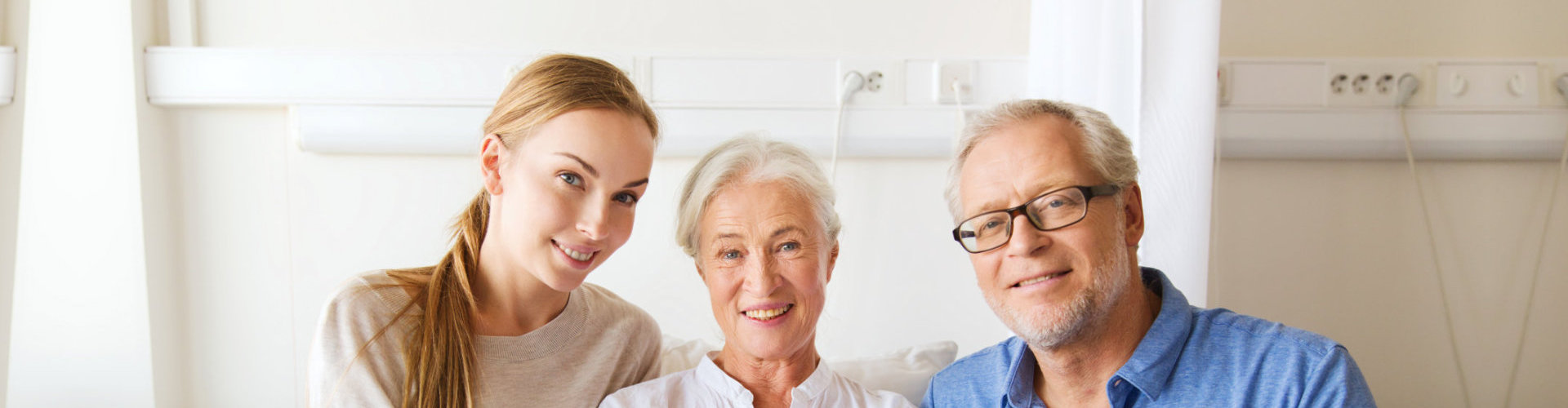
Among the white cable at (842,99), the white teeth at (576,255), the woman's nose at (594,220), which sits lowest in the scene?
the white teeth at (576,255)

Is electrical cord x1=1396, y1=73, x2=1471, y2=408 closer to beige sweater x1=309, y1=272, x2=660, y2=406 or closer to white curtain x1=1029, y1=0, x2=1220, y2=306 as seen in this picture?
white curtain x1=1029, y1=0, x2=1220, y2=306

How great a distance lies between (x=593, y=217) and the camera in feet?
4.20

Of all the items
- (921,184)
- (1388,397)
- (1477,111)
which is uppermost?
(1477,111)

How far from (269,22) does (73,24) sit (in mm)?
331

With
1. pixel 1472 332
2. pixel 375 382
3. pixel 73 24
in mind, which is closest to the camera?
pixel 375 382

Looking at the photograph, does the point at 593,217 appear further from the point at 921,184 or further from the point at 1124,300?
the point at 921,184

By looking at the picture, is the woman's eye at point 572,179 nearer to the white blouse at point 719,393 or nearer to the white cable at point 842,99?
the white blouse at point 719,393

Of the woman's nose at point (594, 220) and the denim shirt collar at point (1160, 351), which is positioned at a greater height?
the woman's nose at point (594, 220)

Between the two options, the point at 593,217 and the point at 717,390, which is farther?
the point at 717,390

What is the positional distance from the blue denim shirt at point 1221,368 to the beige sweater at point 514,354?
0.58 meters

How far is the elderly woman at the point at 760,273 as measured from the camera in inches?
53.6

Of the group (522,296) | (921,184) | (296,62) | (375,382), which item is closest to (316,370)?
(375,382)

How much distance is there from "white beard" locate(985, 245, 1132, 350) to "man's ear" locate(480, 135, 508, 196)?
0.70 metres

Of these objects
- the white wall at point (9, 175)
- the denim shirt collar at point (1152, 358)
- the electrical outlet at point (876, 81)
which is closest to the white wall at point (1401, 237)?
the electrical outlet at point (876, 81)
